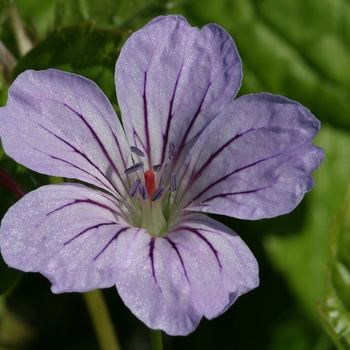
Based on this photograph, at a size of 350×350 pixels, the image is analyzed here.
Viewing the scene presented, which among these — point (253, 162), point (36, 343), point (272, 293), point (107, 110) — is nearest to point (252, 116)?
point (253, 162)

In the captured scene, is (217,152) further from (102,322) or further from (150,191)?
(102,322)

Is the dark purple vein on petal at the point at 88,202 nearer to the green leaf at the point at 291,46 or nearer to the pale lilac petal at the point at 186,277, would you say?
the pale lilac petal at the point at 186,277

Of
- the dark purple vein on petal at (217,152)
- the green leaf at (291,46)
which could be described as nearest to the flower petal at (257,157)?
the dark purple vein on petal at (217,152)

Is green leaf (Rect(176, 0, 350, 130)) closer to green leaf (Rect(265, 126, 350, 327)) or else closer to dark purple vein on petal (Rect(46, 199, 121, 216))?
green leaf (Rect(265, 126, 350, 327))

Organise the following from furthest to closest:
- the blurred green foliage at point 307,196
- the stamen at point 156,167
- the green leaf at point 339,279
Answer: the blurred green foliage at point 307,196 → the green leaf at point 339,279 → the stamen at point 156,167

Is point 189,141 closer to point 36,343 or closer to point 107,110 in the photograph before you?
point 107,110
